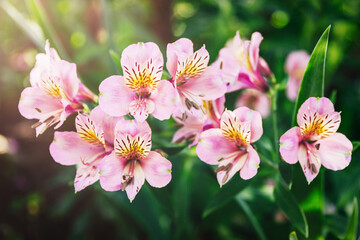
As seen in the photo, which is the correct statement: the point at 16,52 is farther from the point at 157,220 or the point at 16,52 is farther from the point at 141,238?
the point at 157,220

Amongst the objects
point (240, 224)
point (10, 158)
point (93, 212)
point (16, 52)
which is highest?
point (16, 52)

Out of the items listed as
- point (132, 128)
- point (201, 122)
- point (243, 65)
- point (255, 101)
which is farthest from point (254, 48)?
point (255, 101)

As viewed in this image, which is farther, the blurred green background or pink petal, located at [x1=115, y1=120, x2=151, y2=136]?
the blurred green background

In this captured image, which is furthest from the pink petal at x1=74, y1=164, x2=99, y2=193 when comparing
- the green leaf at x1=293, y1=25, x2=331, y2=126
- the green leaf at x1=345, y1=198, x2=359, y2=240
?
the green leaf at x1=345, y1=198, x2=359, y2=240

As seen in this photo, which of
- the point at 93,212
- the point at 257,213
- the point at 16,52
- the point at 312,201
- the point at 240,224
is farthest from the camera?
the point at 16,52

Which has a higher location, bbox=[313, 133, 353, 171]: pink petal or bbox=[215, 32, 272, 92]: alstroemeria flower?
bbox=[215, 32, 272, 92]: alstroemeria flower

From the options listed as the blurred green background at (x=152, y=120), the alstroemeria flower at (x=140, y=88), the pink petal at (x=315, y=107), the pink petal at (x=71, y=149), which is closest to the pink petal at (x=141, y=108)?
the alstroemeria flower at (x=140, y=88)

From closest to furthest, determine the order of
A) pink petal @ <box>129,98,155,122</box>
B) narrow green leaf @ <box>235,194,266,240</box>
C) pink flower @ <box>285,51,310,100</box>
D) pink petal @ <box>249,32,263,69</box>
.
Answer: pink petal @ <box>129,98,155,122</box> → pink petal @ <box>249,32,263,69</box> → narrow green leaf @ <box>235,194,266,240</box> → pink flower @ <box>285,51,310,100</box>

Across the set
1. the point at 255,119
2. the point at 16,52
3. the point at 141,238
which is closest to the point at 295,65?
the point at 255,119

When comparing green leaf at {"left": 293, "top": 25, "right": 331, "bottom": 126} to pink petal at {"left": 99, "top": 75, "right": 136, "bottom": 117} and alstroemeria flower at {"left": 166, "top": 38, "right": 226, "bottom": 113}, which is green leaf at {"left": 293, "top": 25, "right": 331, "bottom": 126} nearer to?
alstroemeria flower at {"left": 166, "top": 38, "right": 226, "bottom": 113}
